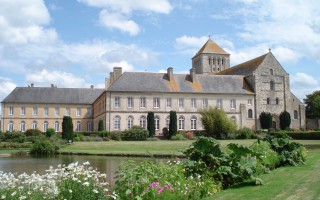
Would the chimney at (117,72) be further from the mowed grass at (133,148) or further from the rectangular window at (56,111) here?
the mowed grass at (133,148)

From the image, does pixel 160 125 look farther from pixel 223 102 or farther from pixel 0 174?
pixel 0 174

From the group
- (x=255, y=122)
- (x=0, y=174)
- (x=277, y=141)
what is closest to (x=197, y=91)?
(x=255, y=122)

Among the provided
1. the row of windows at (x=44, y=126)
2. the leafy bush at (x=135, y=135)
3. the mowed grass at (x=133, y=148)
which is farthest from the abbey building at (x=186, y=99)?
the mowed grass at (x=133, y=148)

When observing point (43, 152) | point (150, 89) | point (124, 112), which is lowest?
point (43, 152)

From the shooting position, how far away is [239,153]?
930 cm

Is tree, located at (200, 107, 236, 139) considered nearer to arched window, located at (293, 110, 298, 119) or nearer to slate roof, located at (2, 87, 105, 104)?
arched window, located at (293, 110, 298, 119)

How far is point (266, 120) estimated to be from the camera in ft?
158

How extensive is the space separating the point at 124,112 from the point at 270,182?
123 ft

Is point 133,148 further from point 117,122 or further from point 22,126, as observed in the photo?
point 22,126

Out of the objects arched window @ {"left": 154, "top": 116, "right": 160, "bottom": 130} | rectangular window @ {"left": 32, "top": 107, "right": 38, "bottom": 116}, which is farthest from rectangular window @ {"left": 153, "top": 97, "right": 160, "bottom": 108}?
rectangular window @ {"left": 32, "top": 107, "right": 38, "bottom": 116}

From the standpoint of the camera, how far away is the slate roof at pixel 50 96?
5803 cm

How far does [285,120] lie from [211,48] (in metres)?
32.7

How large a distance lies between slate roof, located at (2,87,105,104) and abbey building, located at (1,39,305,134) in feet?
0.72

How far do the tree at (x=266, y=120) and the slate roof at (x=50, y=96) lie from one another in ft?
89.5
